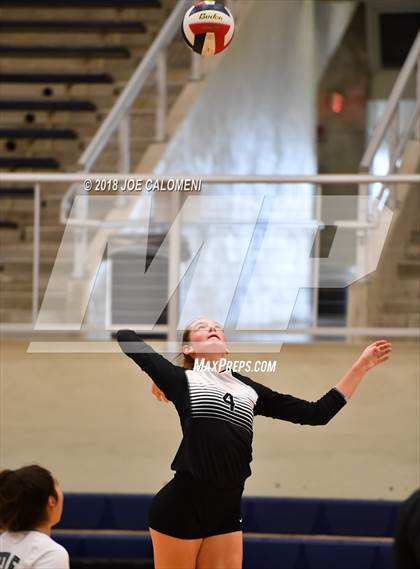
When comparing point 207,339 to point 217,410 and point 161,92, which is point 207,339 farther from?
point 161,92

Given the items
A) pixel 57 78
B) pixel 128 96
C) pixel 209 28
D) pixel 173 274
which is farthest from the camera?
pixel 57 78

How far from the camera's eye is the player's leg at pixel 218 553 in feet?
14.0

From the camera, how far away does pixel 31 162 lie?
10.3 m

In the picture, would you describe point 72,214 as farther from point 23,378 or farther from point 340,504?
point 340,504

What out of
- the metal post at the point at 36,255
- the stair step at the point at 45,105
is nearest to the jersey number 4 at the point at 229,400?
the metal post at the point at 36,255

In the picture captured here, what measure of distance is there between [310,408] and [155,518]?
688mm

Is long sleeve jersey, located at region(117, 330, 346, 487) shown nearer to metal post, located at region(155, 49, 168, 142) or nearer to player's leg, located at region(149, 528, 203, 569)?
player's leg, located at region(149, 528, 203, 569)

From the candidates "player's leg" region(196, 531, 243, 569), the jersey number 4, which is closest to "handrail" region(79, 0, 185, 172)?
the jersey number 4

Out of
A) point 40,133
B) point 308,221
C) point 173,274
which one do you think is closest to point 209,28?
point 308,221

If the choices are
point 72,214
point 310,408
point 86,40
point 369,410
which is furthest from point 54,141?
point 310,408

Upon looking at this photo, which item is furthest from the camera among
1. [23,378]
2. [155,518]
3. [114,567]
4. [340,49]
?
[340,49]

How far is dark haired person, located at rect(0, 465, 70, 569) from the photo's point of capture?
312 cm

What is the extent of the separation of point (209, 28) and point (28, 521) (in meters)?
3.17

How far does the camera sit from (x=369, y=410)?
268 inches
